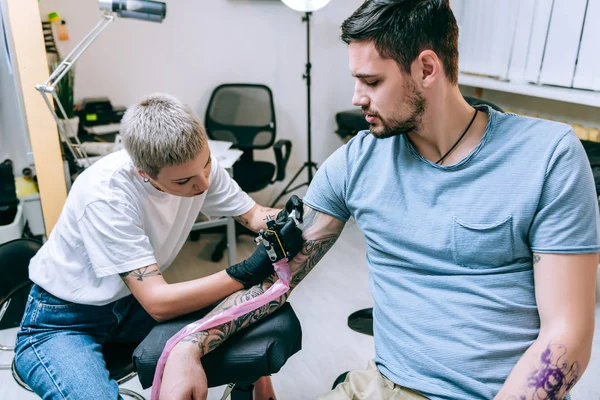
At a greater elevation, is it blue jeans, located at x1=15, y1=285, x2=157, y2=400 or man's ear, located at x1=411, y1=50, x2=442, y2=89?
man's ear, located at x1=411, y1=50, x2=442, y2=89

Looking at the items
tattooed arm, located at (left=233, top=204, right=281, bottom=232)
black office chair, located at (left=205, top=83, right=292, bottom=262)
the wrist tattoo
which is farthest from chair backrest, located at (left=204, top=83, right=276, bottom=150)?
the wrist tattoo

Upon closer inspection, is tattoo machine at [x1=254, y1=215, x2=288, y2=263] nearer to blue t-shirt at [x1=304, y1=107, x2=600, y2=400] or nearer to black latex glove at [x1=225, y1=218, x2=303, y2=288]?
black latex glove at [x1=225, y1=218, x2=303, y2=288]

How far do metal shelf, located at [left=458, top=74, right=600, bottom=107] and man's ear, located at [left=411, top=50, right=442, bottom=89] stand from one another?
198cm

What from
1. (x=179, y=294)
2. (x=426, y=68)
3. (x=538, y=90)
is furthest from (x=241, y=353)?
(x=538, y=90)

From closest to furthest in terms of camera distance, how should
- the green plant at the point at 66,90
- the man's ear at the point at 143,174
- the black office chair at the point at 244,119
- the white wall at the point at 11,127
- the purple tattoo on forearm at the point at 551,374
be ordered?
the purple tattoo on forearm at the point at 551,374 → the man's ear at the point at 143,174 → the green plant at the point at 66,90 → the white wall at the point at 11,127 → the black office chair at the point at 244,119

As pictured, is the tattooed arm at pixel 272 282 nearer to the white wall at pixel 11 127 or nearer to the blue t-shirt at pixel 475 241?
the blue t-shirt at pixel 475 241

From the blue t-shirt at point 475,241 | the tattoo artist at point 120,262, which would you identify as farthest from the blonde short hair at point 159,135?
the blue t-shirt at point 475,241

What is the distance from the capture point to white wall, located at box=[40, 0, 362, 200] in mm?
2969

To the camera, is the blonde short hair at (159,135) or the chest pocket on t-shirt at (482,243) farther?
the blonde short hair at (159,135)

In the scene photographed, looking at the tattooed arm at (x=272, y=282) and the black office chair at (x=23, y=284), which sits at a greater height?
the tattooed arm at (x=272, y=282)

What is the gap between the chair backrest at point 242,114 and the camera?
10.4 ft

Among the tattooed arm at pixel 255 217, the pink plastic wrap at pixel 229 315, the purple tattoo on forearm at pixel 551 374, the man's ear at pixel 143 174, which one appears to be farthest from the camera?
the tattooed arm at pixel 255 217

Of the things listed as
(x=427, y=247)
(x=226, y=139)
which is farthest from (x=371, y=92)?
(x=226, y=139)

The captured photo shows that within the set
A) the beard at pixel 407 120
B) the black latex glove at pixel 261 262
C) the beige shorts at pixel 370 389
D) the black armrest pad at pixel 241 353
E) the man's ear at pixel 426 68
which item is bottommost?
the beige shorts at pixel 370 389
